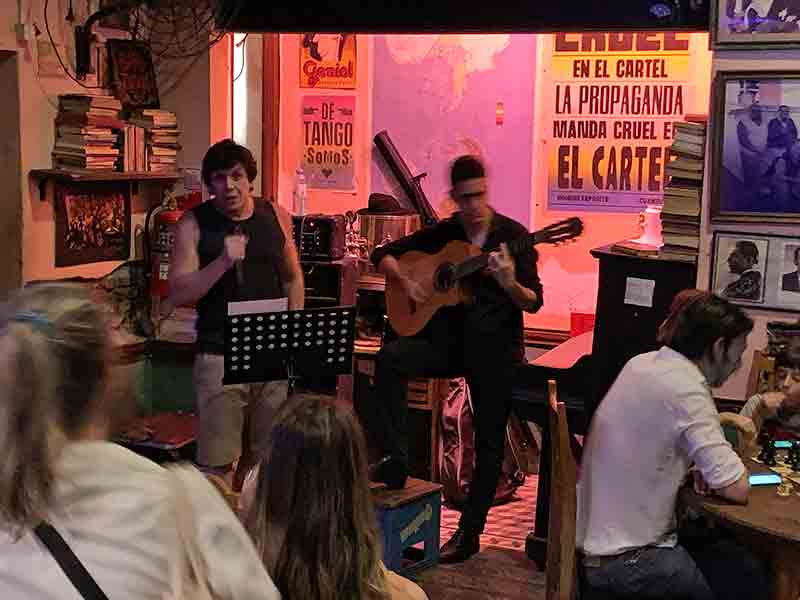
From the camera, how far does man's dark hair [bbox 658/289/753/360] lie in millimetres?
3080

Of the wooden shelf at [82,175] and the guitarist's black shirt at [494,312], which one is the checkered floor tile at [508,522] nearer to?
the guitarist's black shirt at [494,312]

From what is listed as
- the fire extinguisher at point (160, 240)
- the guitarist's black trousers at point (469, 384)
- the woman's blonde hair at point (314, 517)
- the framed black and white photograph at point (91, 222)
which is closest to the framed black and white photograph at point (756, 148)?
the guitarist's black trousers at point (469, 384)

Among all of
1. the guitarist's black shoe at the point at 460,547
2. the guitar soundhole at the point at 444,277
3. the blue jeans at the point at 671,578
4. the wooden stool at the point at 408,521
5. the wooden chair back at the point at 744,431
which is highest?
the guitar soundhole at the point at 444,277

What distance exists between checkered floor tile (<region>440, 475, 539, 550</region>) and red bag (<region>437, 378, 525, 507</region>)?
77 millimetres

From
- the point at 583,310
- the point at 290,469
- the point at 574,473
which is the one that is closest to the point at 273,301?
the point at 574,473

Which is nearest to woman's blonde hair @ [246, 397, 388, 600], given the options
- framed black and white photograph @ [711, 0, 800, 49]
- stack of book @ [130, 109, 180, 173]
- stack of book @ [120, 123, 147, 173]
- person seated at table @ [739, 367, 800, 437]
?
person seated at table @ [739, 367, 800, 437]

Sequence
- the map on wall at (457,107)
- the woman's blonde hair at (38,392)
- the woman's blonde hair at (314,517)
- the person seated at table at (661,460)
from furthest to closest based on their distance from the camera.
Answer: the map on wall at (457,107)
the person seated at table at (661,460)
the woman's blonde hair at (314,517)
the woman's blonde hair at (38,392)

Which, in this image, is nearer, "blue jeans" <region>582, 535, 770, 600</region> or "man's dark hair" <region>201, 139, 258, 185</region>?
"blue jeans" <region>582, 535, 770, 600</region>

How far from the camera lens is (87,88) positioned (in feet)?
17.6

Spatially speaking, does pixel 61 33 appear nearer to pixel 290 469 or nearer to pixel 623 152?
pixel 623 152

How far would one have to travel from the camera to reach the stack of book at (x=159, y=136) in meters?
5.58

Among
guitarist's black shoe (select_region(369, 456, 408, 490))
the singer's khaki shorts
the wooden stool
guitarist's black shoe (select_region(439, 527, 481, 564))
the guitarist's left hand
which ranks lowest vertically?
guitarist's black shoe (select_region(439, 527, 481, 564))

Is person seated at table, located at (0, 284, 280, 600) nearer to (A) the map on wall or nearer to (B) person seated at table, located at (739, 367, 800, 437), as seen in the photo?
(B) person seated at table, located at (739, 367, 800, 437)

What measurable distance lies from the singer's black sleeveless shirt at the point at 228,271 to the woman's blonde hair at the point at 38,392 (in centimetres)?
267
